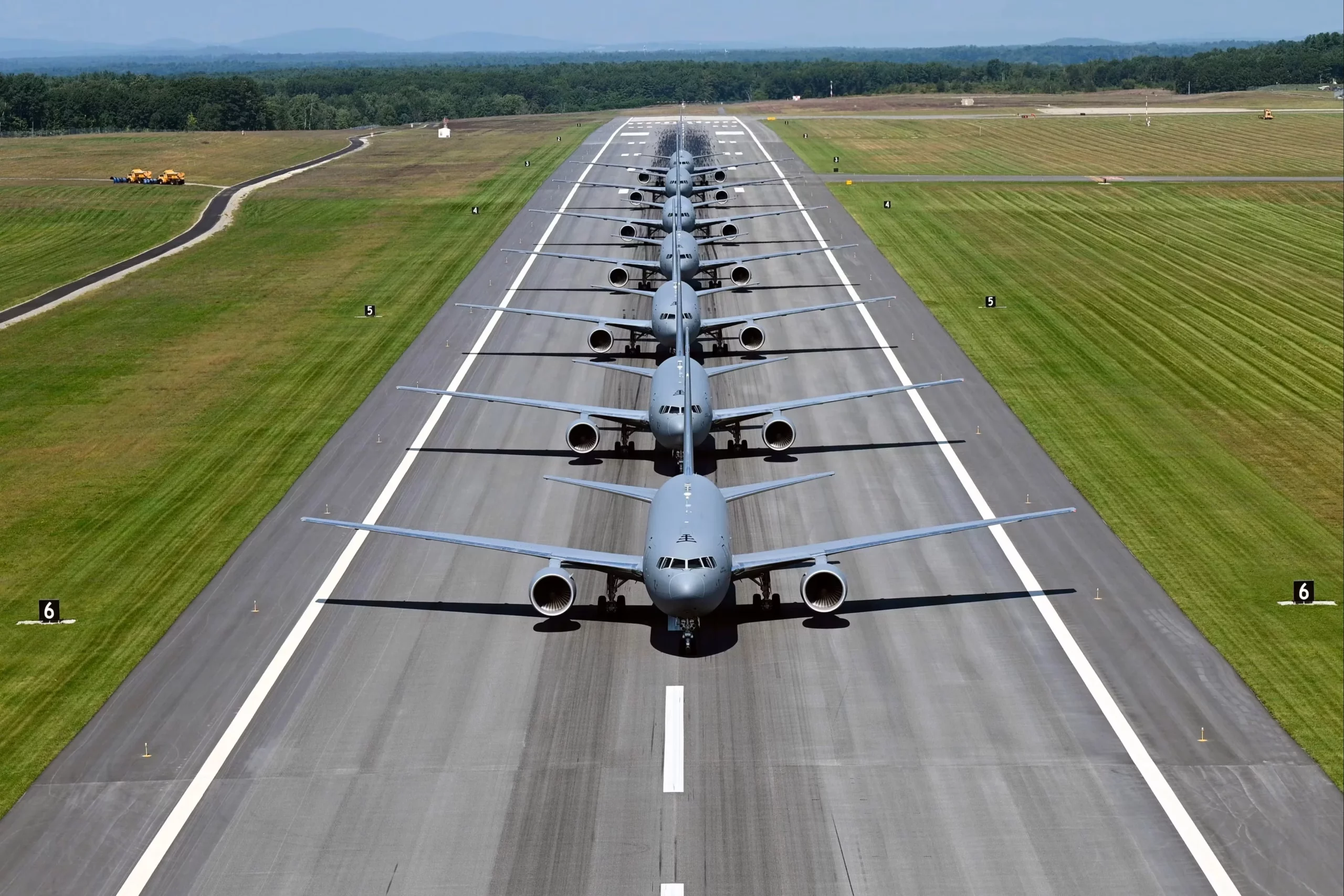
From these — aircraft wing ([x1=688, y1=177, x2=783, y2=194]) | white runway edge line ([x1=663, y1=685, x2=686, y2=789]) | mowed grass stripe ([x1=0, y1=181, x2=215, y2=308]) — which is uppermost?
white runway edge line ([x1=663, y1=685, x2=686, y2=789])

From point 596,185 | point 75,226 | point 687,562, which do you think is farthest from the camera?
point 75,226

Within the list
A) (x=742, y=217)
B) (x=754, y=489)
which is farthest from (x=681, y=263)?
(x=754, y=489)

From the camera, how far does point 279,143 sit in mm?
199500

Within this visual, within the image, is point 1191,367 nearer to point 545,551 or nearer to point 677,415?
point 677,415

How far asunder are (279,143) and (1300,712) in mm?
189084

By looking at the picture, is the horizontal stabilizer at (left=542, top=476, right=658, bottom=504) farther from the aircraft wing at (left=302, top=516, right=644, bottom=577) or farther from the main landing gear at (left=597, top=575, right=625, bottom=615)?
the main landing gear at (left=597, top=575, right=625, bottom=615)

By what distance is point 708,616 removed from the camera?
3959cm

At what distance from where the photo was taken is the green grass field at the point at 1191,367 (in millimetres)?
41031

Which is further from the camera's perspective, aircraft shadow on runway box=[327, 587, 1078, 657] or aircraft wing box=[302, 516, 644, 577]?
aircraft shadow on runway box=[327, 587, 1078, 657]

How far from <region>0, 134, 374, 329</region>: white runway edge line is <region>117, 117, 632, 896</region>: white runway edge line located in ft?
131

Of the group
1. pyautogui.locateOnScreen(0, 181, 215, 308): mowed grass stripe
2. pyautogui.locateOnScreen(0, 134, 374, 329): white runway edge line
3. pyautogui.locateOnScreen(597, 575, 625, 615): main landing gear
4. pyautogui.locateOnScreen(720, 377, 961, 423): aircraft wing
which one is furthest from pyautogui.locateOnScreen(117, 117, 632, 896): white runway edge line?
pyautogui.locateOnScreen(0, 181, 215, 308): mowed grass stripe

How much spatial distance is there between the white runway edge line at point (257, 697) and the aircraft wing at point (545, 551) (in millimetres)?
1555

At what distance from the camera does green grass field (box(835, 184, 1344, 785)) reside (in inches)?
1615

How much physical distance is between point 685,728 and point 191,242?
94226 millimetres
